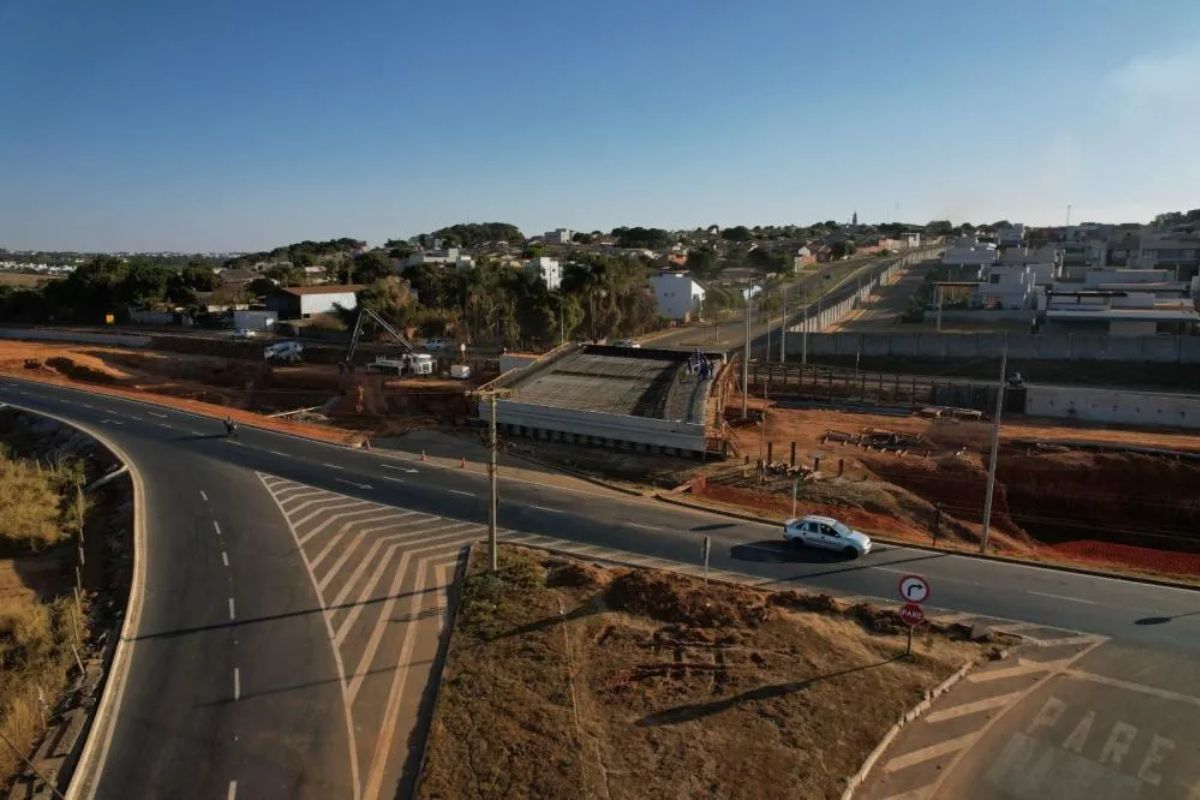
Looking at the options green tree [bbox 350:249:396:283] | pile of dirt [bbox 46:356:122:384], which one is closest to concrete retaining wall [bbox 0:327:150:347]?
pile of dirt [bbox 46:356:122:384]

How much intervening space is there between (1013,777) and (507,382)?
110 feet

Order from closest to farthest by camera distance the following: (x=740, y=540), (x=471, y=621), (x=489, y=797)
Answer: (x=489, y=797) < (x=471, y=621) < (x=740, y=540)

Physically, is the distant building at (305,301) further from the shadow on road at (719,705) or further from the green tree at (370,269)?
the shadow on road at (719,705)

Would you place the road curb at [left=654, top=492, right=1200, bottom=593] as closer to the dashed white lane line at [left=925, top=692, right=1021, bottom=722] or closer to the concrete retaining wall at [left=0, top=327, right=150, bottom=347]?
the dashed white lane line at [left=925, top=692, right=1021, bottom=722]

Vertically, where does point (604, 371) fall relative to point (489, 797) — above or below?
above

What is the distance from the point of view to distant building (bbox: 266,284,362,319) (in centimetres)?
7675

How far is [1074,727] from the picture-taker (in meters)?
14.5

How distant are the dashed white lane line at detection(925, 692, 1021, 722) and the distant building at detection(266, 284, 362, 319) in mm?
69697

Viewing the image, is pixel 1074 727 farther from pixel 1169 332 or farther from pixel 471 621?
pixel 1169 332

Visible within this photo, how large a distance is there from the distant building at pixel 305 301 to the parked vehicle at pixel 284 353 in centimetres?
1645

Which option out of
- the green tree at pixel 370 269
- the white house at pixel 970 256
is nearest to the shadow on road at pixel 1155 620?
the green tree at pixel 370 269

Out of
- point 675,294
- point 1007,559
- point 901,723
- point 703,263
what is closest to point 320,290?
point 675,294

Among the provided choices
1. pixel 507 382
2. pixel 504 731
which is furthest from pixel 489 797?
pixel 507 382

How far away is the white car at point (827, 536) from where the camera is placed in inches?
898
